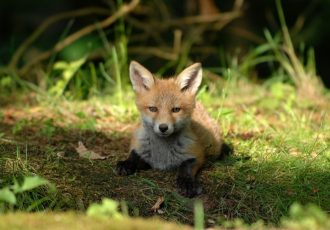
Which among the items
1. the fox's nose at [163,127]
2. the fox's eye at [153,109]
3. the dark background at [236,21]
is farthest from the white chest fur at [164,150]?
the dark background at [236,21]

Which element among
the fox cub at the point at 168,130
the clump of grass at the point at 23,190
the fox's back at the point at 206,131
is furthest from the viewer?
the fox's back at the point at 206,131

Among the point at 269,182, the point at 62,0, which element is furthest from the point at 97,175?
the point at 62,0

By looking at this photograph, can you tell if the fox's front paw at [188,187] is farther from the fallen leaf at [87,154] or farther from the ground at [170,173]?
the fallen leaf at [87,154]

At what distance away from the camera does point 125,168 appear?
4.87 m

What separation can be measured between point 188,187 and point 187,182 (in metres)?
0.06

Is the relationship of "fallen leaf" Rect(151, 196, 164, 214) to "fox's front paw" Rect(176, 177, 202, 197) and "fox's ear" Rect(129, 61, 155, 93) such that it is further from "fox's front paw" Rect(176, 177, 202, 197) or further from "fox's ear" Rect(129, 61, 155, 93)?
"fox's ear" Rect(129, 61, 155, 93)

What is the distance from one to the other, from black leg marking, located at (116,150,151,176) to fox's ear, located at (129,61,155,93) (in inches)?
22.6

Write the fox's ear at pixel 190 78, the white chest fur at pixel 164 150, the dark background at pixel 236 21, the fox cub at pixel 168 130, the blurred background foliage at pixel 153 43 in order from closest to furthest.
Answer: the fox cub at pixel 168 130, the white chest fur at pixel 164 150, the fox's ear at pixel 190 78, the blurred background foliage at pixel 153 43, the dark background at pixel 236 21

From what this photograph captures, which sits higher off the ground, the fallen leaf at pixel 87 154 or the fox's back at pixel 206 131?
the fox's back at pixel 206 131

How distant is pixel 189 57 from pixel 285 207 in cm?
552

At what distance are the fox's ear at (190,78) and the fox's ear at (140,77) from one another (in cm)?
26

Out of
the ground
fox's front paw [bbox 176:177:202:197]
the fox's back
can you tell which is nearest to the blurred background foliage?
the ground

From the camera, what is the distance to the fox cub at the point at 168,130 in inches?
192

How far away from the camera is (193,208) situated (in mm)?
4488
